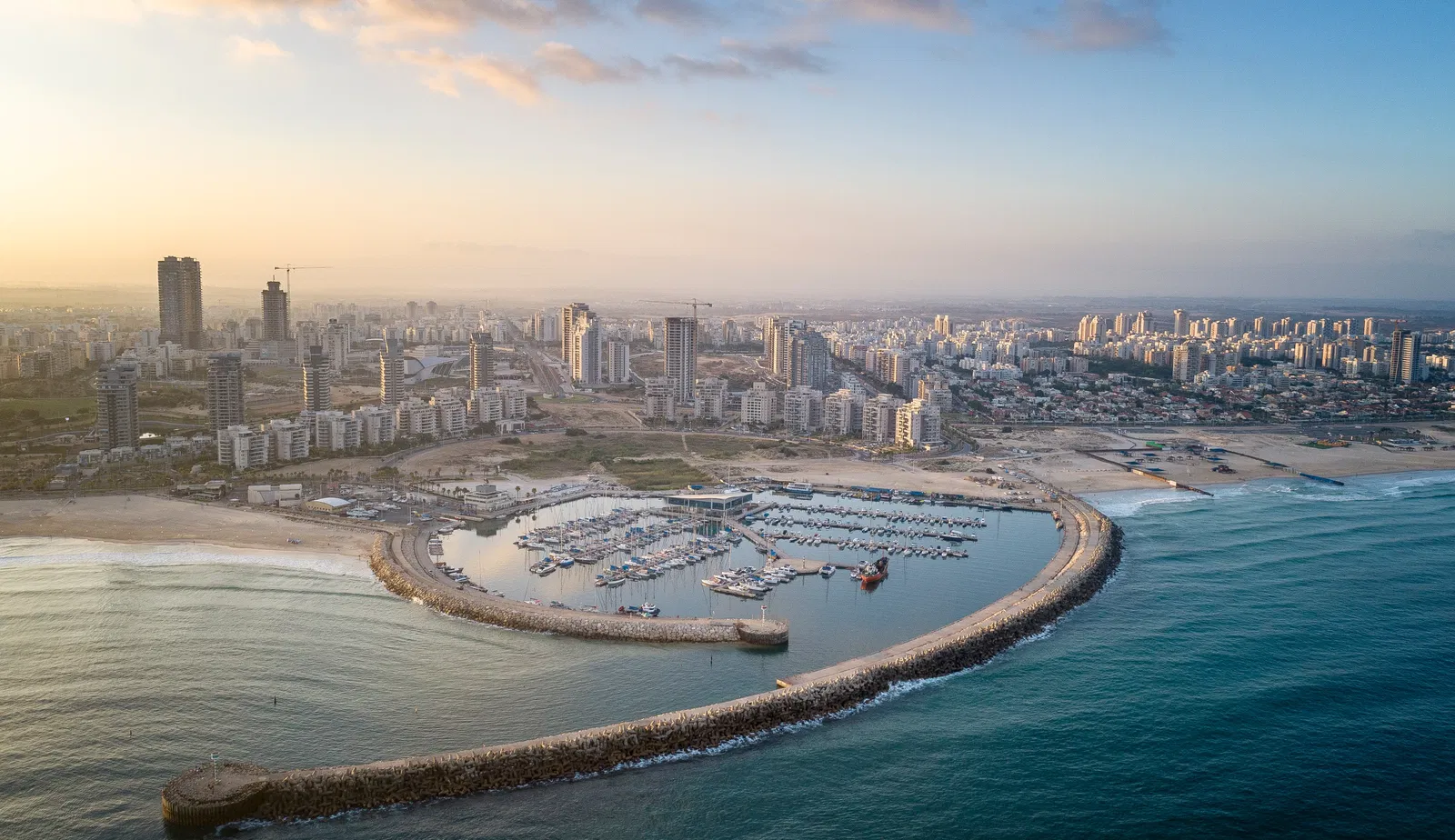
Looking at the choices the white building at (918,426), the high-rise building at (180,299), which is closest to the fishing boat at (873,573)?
the white building at (918,426)

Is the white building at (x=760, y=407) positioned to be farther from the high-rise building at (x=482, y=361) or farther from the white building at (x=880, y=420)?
the high-rise building at (x=482, y=361)

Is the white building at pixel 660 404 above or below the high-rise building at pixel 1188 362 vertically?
below

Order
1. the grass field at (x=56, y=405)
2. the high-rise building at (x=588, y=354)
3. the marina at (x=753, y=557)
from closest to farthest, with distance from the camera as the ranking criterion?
the marina at (x=753, y=557) < the grass field at (x=56, y=405) < the high-rise building at (x=588, y=354)

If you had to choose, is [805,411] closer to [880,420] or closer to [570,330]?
[880,420]

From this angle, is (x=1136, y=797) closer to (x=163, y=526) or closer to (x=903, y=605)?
(x=903, y=605)

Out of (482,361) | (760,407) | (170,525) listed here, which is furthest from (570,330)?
(170,525)

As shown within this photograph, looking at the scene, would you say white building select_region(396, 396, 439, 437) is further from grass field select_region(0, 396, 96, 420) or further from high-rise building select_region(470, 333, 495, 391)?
high-rise building select_region(470, 333, 495, 391)

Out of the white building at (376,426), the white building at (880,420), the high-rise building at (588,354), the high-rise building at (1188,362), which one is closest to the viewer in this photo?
the white building at (376,426)
